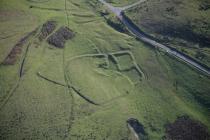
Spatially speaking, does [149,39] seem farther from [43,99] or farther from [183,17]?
[43,99]

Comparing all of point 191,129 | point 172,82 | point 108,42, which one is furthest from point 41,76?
point 191,129

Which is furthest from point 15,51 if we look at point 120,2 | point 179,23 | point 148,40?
point 179,23

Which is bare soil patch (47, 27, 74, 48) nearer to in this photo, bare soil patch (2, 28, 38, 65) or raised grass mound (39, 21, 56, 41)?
raised grass mound (39, 21, 56, 41)

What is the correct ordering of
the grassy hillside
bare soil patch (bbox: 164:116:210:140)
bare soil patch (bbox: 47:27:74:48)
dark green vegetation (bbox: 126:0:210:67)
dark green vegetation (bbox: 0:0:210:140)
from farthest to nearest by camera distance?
the grassy hillside < bare soil patch (bbox: 47:27:74:48) < dark green vegetation (bbox: 126:0:210:67) < dark green vegetation (bbox: 0:0:210:140) < bare soil patch (bbox: 164:116:210:140)

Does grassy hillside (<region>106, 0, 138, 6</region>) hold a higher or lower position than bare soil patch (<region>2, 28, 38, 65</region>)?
higher

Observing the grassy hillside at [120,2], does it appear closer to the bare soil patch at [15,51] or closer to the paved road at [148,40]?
the paved road at [148,40]

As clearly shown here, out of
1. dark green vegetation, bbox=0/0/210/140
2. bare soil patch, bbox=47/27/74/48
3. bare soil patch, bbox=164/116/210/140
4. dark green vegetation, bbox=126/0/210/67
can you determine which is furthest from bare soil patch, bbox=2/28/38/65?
bare soil patch, bbox=164/116/210/140

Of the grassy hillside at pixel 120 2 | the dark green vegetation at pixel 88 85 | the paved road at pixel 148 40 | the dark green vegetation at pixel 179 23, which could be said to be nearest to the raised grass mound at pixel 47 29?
the dark green vegetation at pixel 88 85
